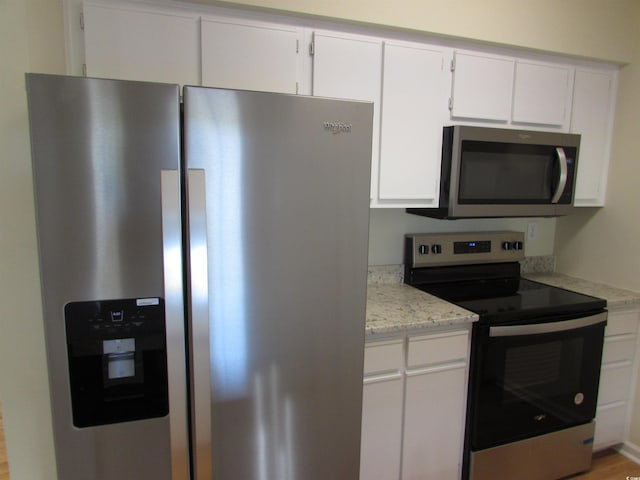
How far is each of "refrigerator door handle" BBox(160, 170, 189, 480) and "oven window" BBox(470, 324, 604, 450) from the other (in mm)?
1278

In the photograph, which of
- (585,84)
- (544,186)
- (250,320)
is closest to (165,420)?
(250,320)

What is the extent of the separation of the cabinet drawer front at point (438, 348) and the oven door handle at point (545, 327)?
5.5 inches

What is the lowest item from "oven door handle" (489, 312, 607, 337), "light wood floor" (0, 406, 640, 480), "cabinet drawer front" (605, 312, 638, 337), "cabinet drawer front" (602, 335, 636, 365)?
"light wood floor" (0, 406, 640, 480)

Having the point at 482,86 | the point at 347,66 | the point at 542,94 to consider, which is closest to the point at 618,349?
the point at 542,94

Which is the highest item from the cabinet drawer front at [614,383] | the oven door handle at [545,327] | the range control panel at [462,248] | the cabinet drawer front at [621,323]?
the range control panel at [462,248]

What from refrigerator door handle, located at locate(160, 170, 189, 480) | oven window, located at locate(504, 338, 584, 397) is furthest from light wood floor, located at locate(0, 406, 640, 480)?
refrigerator door handle, located at locate(160, 170, 189, 480)

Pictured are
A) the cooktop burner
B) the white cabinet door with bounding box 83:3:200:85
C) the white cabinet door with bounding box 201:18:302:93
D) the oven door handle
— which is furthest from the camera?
the cooktop burner

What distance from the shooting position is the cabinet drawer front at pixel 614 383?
2240 millimetres

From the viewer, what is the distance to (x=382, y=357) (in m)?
1.69

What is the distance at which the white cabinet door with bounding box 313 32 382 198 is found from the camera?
1.73m

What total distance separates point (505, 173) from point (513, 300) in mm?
647

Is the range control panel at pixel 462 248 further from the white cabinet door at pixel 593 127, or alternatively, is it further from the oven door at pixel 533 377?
the oven door at pixel 533 377

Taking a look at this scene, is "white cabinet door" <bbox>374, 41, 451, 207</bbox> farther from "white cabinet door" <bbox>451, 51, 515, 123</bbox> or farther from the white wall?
the white wall

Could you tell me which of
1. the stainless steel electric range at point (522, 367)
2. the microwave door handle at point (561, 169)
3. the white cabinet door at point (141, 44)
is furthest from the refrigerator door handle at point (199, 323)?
the microwave door handle at point (561, 169)
